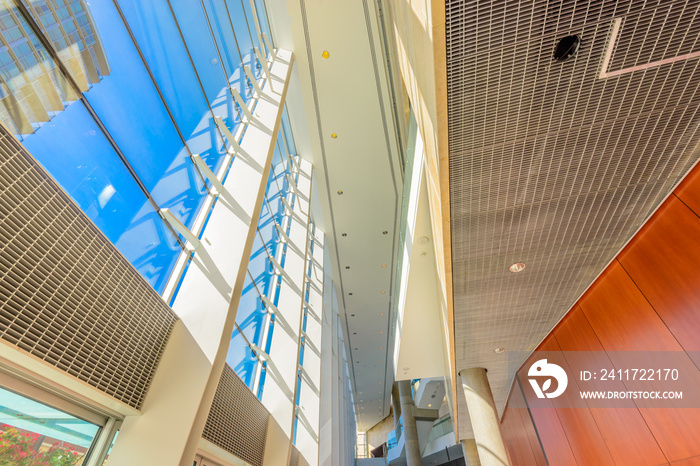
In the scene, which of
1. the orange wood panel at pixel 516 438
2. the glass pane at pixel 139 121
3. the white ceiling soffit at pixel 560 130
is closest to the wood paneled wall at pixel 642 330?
the white ceiling soffit at pixel 560 130

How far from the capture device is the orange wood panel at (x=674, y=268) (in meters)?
3.85

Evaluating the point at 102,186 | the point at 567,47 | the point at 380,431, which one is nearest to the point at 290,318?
the point at 102,186

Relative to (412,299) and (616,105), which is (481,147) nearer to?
(616,105)

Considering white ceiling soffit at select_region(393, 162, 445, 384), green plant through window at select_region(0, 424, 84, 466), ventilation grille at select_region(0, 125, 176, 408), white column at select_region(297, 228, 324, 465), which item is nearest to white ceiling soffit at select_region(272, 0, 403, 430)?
white column at select_region(297, 228, 324, 465)

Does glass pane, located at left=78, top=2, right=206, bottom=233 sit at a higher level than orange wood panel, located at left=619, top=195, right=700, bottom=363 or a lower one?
higher

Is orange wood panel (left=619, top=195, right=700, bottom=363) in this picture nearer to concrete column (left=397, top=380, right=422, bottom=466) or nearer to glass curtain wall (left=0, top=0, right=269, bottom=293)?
glass curtain wall (left=0, top=0, right=269, bottom=293)

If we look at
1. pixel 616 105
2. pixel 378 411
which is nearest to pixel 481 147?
pixel 616 105

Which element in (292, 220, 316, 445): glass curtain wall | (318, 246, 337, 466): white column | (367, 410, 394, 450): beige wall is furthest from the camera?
(367, 410, 394, 450): beige wall

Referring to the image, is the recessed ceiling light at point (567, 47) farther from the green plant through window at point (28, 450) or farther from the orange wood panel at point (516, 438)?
the orange wood panel at point (516, 438)

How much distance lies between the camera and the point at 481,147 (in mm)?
3553

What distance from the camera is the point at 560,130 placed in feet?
11.1

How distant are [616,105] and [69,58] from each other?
15.7 ft

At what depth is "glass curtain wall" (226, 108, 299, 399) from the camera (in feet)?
22.5

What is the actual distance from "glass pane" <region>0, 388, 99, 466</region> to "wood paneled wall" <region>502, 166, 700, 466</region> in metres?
6.01
